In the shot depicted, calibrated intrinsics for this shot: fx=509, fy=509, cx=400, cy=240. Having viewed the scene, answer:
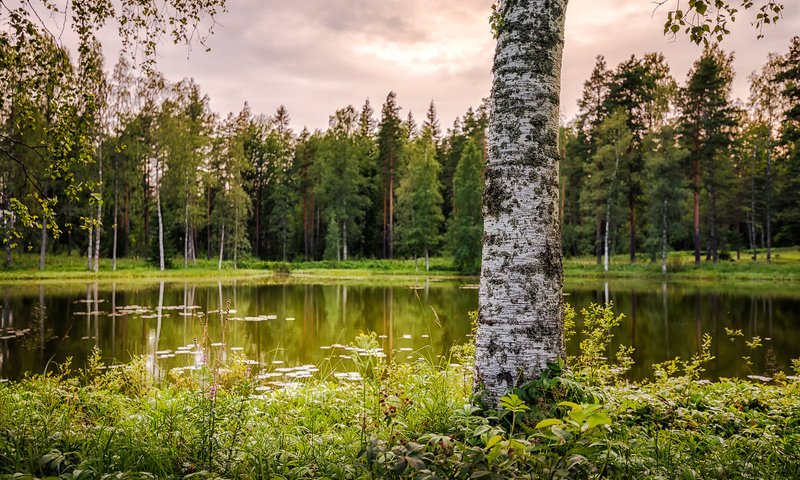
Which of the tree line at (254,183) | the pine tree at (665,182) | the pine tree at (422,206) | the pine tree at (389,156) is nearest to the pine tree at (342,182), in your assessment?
the tree line at (254,183)

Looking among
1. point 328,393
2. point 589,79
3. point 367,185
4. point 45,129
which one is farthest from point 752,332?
point 367,185

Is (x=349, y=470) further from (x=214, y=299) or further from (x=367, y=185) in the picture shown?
(x=367, y=185)

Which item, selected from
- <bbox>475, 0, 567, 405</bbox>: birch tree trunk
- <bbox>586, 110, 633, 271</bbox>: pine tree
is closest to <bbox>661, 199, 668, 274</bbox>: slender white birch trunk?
<bbox>586, 110, 633, 271</bbox>: pine tree

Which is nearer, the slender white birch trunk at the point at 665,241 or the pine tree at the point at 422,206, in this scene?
the slender white birch trunk at the point at 665,241

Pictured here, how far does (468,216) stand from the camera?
3862 centimetres

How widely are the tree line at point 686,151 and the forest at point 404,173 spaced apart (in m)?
0.15

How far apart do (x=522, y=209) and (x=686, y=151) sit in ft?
113

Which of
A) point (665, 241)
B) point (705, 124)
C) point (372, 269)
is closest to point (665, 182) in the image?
point (665, 241)

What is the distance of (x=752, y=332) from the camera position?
12797 mm

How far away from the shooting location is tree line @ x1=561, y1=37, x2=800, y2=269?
113 feet

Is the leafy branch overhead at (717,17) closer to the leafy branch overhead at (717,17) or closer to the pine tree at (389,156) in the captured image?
the leafy branch overhead at (717,17)

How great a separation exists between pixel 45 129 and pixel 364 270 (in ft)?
123

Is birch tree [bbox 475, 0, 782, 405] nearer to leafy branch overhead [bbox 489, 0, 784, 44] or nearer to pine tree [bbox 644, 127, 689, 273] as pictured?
leafy branch overhead [bbox 489, 0, 784, 44]

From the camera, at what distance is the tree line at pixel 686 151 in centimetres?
3447
